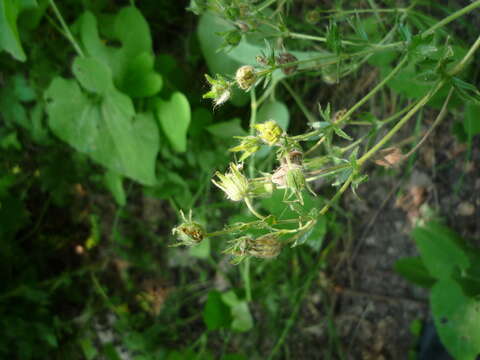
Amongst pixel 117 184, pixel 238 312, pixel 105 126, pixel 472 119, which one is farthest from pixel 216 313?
pixel 472 119

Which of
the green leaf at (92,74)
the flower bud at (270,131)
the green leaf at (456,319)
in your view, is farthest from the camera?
the green leaf at (92,74)

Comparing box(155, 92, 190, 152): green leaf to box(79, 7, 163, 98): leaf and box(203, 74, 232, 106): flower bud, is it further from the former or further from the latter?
box(203, 74, 232, 106): flower bud

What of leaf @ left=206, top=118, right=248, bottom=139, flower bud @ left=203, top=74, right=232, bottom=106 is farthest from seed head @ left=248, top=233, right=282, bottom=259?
leaf @ left=206, top=118, right=248, bottom=139

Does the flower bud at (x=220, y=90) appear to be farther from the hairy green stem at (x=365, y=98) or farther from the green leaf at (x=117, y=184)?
the green leaf at (x=117, y=184)

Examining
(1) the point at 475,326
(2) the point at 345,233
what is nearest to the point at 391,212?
(2) the point at 345,233

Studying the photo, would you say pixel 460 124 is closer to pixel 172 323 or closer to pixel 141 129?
pixel 141 129

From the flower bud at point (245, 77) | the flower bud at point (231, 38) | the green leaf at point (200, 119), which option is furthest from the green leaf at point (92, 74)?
the flower bud at point (245, 77)

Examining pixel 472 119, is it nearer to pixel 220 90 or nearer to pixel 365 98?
pixel 365 98
